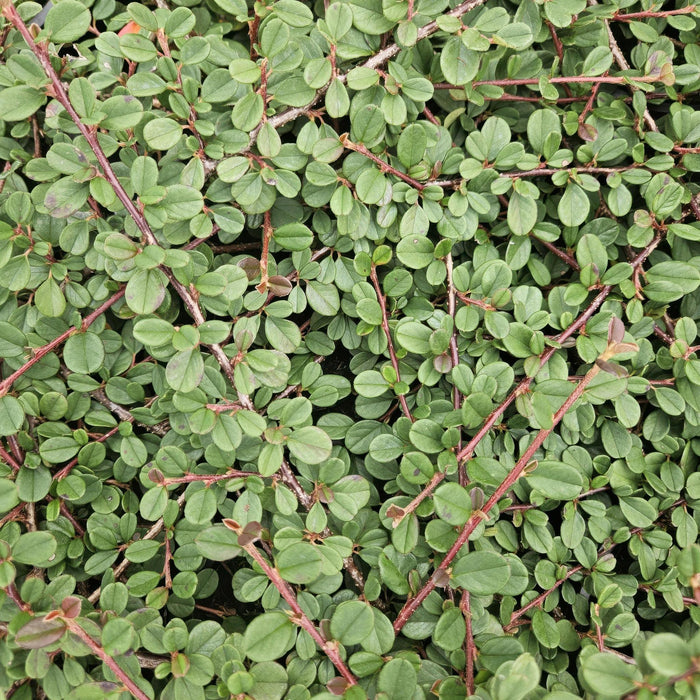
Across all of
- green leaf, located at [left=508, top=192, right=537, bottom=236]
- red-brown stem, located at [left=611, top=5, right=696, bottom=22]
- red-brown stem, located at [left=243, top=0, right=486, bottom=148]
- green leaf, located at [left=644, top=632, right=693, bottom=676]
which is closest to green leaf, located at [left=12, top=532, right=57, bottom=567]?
red-brown stem, located at [left=243, top=0, right=486, bottom=148]

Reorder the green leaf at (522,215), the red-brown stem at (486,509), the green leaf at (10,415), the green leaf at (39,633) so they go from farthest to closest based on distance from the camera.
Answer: the green leaf at (522,215) → the green leaf at (10,415) → the red-brown stem at (486,509) → the green leaf at (39,633)

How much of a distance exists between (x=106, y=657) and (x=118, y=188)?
0.86 meters

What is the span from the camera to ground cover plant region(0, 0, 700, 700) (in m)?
1.17

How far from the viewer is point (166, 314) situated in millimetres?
1343

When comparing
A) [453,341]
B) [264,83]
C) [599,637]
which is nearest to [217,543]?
[453,341]

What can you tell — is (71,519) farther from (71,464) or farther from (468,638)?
(468,638)

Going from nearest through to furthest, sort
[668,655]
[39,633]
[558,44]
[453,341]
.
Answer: [668,655]
[39,633]
[453,341]
[558,44]

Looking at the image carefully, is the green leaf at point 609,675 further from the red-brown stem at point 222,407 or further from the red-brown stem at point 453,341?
the red-brown stem at point 222,407

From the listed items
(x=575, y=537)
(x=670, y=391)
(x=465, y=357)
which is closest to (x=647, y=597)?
(x=575, y=537)

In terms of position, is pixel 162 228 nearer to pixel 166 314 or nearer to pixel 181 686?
pixel 166 314

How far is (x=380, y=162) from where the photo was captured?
133 cm

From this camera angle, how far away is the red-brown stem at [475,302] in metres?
1.31

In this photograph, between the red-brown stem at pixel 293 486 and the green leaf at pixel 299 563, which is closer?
the green leaf at pixel 299 563

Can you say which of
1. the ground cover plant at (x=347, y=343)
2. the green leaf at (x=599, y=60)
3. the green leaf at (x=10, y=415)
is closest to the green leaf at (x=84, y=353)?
the ground cover plant at (x=347, y=343)
